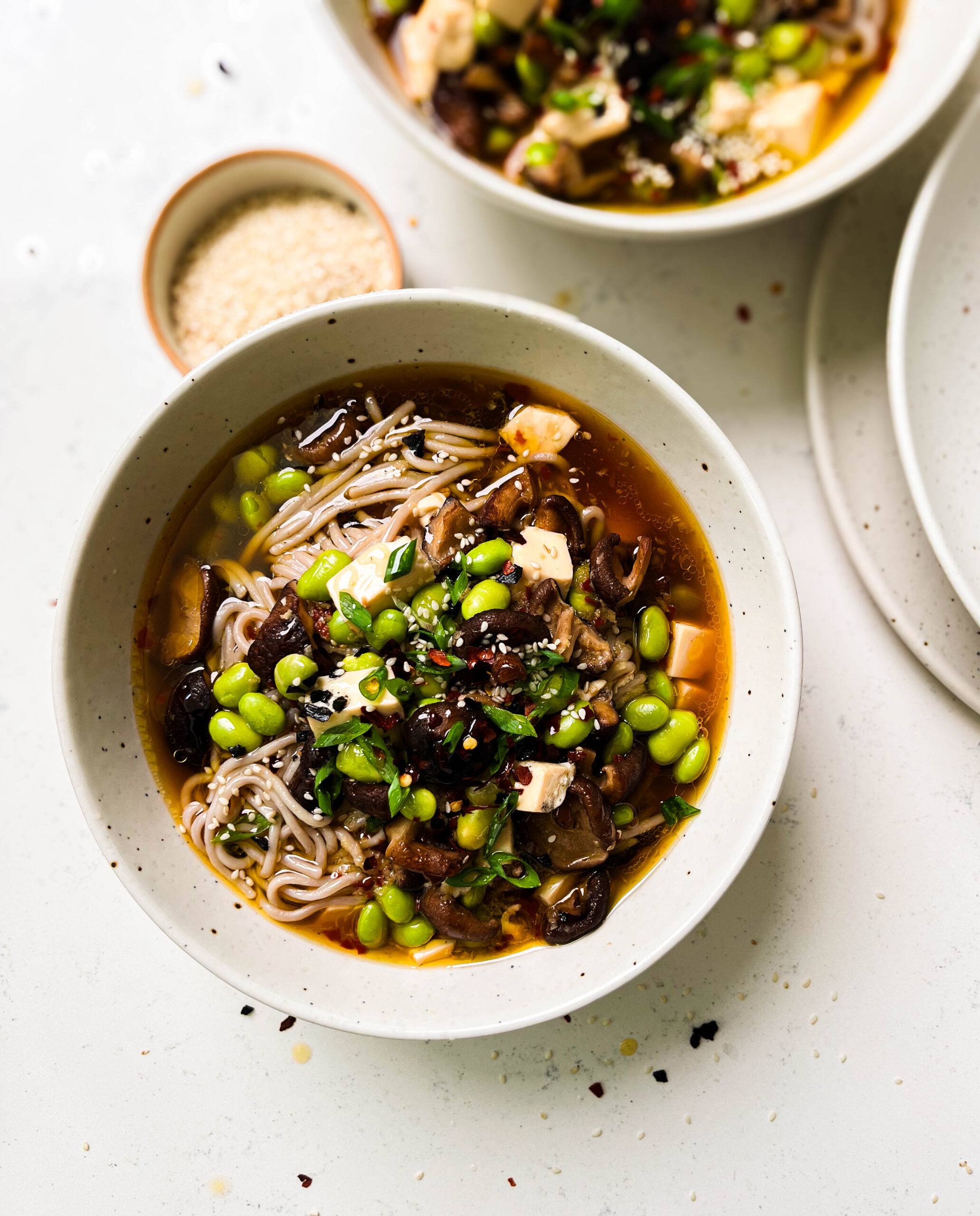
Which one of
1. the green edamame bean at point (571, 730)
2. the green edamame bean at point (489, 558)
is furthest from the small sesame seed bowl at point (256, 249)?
the green edamame bean at point (571, 730)

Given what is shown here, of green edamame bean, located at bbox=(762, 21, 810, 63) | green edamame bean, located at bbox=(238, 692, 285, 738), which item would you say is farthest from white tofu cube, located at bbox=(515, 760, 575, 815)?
green edamame bean, located at bbox=(762, 21, 810, 63)

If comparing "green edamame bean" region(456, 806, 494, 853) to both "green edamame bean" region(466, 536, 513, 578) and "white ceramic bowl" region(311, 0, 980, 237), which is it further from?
"white ceramic bowl" region(311, 0, 980, 237)

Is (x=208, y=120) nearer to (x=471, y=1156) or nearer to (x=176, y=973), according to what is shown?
(x=176, y=973)

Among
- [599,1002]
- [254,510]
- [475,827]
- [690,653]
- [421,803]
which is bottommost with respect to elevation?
[599,1002]

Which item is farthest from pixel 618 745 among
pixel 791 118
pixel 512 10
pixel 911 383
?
pixel 512 10

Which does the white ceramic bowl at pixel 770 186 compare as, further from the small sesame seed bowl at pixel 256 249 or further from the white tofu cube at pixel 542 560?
the white tofu cube at pixel 542 560

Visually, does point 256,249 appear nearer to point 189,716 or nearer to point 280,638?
point 280,638
